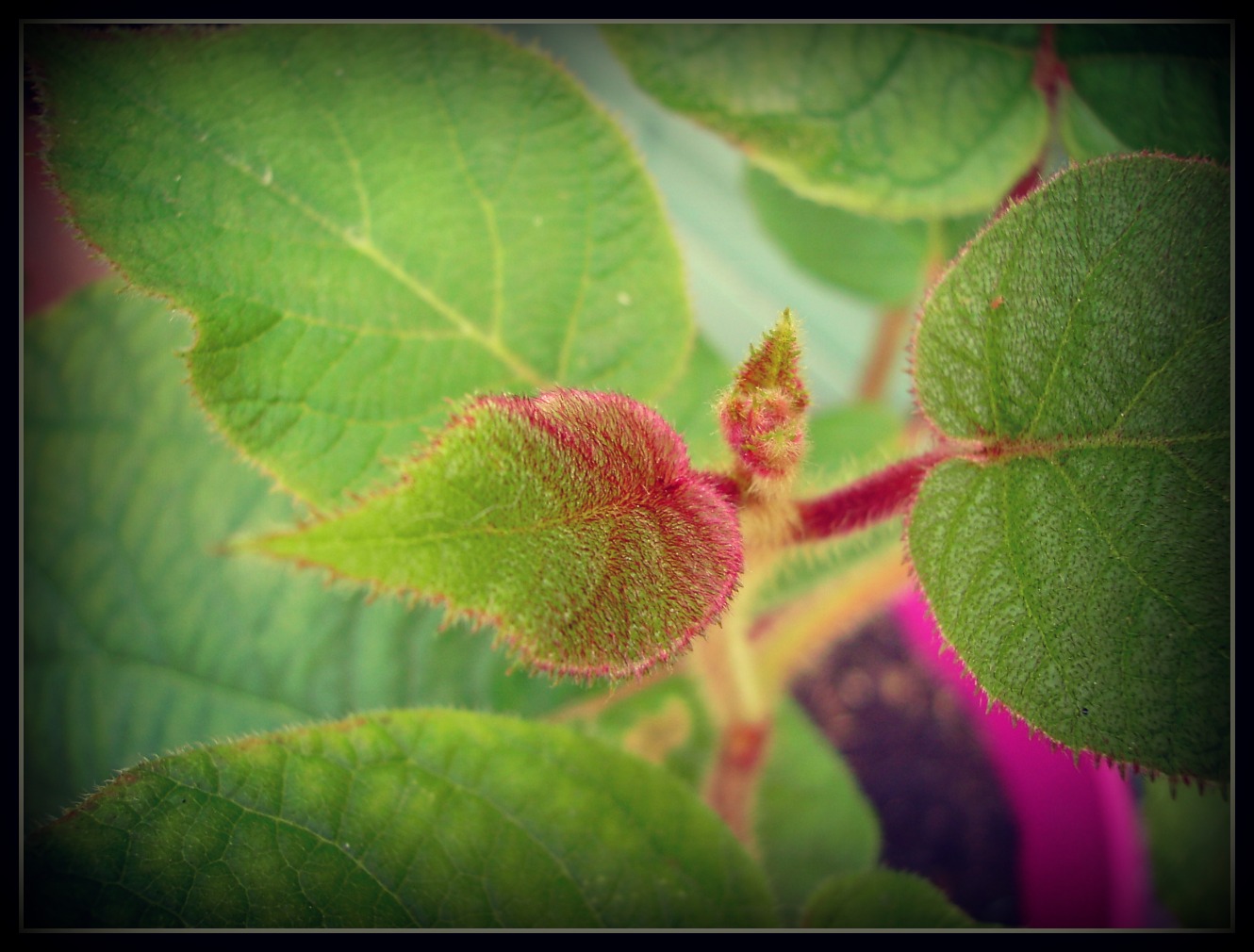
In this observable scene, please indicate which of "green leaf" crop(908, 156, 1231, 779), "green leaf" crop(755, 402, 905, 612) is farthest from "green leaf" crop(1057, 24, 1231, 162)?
"green leaf" crop(755, 402, 905, 612)

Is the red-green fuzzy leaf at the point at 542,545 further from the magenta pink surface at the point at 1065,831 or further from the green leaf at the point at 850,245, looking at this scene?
the green leaf at the point at 850,245

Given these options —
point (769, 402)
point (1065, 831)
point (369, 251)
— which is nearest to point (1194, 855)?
point (1065, 831)

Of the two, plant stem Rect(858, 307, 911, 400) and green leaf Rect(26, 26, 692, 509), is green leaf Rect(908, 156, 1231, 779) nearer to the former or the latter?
green leaf Rect(26, 26, 692, 509)

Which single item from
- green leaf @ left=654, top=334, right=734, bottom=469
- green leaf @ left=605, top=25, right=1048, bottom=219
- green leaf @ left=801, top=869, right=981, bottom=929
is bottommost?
green leaf @ left=801, top=869, right=981, bottom=929

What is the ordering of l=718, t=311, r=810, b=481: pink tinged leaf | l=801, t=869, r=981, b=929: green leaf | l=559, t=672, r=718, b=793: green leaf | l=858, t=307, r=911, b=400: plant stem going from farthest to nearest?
l=858, t=307, r=911, b=400: plant stem
l=559, t=672, r=718, b=793: green leaf
l=801, t=869, r=981, b=929: green leaf
l=718, t=311, r=810, b=481: pink tinged leaf

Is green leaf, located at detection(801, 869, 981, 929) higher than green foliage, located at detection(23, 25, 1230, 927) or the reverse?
the reverse

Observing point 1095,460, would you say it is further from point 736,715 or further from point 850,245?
point 850,245
